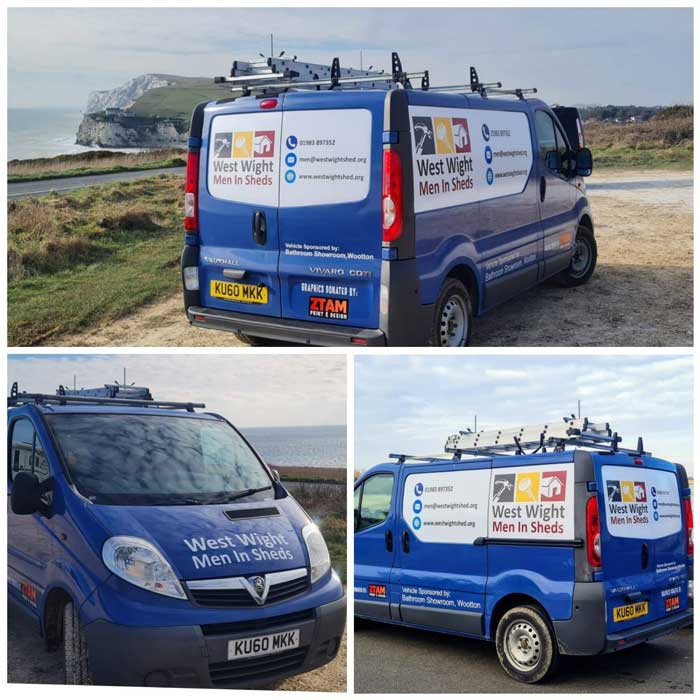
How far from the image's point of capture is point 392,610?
6.97 metres

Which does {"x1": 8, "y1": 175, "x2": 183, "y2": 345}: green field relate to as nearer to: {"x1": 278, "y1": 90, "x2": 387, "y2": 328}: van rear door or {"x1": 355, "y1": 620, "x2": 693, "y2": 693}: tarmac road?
{"x1": 278, "y1": 90, "x2": 387, "y2": 328}: van rear door

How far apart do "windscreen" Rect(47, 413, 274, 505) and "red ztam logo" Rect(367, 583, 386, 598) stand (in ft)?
6.53

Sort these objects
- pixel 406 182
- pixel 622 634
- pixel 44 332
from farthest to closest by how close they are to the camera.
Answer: pixel 44 332
pixel 406 182
pixel 622 634

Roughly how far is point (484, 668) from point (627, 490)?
5.55ft

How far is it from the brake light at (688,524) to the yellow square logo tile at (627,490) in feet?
3.02

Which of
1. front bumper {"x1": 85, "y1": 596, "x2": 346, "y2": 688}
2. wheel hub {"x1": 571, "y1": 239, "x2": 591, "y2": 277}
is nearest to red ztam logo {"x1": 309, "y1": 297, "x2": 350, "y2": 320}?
front bumper {"x1": 85, "y1": 596, "x2": 346, "y2": 688}

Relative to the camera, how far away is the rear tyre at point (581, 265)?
33.9ft

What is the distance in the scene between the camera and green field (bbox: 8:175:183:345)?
9812mm

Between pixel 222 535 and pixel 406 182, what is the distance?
111 inches

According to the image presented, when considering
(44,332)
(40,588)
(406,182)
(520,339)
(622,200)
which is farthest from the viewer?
(622,200)

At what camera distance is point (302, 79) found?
7.38 meters

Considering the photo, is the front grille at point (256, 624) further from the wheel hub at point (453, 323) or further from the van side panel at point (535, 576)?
the wheel hub at point (453, 323)

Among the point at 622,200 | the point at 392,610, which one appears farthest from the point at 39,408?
the point at 622,200

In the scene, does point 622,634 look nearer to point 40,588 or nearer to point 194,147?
point 40,588
